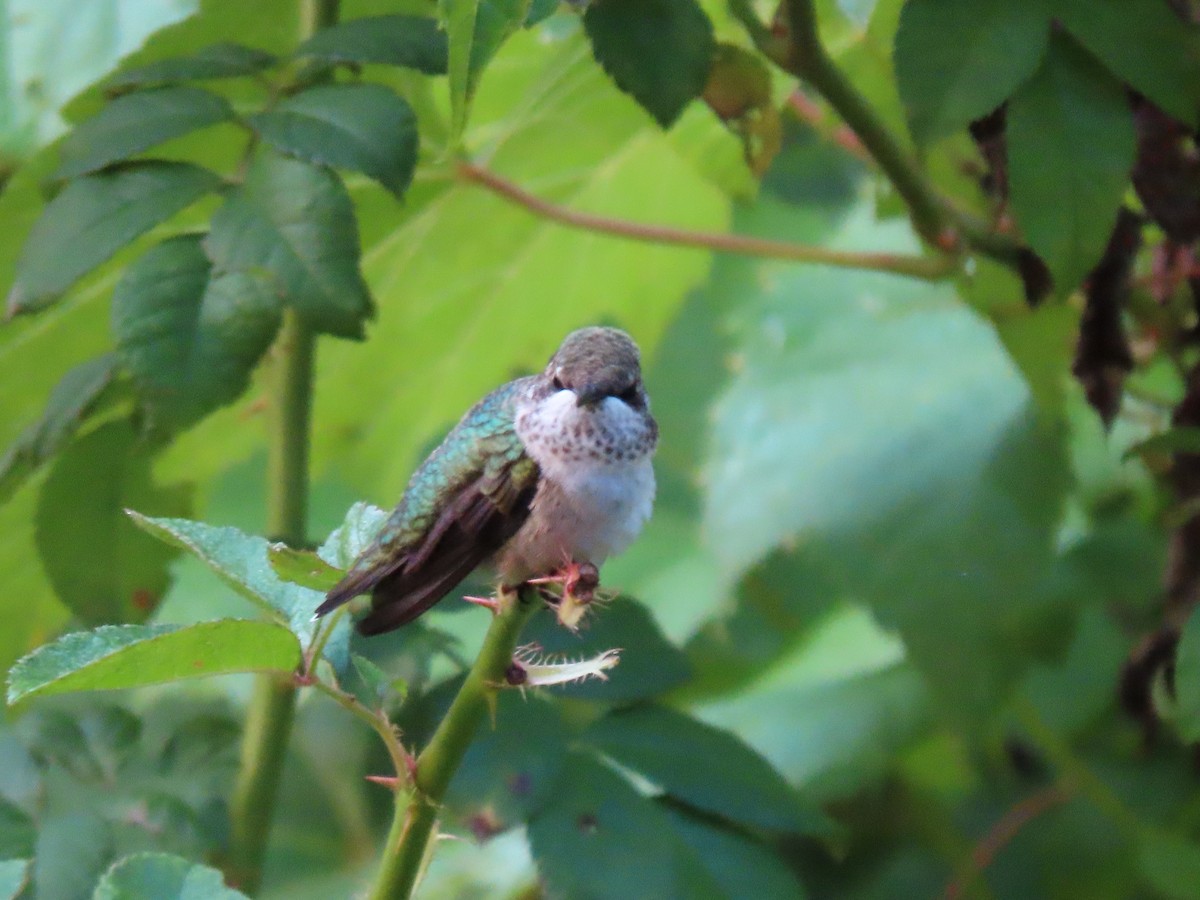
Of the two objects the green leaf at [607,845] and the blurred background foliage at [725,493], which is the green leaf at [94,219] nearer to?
the blurred background foliage at [725,493]

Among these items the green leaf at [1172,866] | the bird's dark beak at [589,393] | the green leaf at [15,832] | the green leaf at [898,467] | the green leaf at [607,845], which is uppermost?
the bird's dark beak at [589,393]

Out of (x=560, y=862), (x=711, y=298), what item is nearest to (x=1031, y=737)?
(x=711, y=298)

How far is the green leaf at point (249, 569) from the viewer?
3.18ft

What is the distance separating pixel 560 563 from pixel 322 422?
1.19 meters

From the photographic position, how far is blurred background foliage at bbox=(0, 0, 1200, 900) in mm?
1442

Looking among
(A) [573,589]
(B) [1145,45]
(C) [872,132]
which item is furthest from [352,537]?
(B) [1145,45]

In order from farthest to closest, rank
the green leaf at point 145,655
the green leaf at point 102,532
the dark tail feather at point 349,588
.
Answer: the green leaf at point 102,532 < the dark tail feather at point 349,588 < the green leaf at point 145,655

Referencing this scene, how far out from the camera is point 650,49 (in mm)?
1312

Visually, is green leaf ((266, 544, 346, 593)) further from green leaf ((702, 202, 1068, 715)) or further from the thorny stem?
green leaf ((702, 202, 1068, 715))

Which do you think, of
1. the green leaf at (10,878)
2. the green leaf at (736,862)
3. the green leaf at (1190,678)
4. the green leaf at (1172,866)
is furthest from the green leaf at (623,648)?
the green leaf at (1172,866)

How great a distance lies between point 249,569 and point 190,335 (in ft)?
1.37

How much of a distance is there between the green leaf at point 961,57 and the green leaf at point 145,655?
0.81 meters

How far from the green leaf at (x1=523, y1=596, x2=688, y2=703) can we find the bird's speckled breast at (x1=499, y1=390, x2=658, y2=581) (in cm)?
36

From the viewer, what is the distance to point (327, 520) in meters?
2.51
